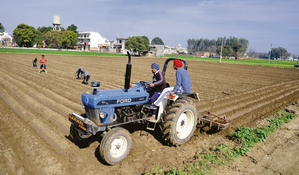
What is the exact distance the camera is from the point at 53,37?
68000 mm

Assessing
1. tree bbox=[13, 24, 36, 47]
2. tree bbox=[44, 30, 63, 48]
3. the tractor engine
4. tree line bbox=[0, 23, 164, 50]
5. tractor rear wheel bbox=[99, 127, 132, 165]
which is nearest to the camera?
tractor rear wheel bbox=[99, 127, 132, 165]

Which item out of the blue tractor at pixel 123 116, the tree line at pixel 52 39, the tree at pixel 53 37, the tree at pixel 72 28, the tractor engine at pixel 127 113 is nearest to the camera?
the blue tractor at pixel 123 116

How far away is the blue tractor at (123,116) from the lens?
13.4ft

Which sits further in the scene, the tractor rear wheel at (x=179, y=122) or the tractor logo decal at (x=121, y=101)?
the tractor rear wheel at (x=179, y=122)

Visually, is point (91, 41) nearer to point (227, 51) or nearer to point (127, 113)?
point (227, 51)

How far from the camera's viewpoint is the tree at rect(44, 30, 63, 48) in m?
67.5

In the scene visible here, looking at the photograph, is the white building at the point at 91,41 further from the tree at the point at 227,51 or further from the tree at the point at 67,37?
the tree at the point at 227,51

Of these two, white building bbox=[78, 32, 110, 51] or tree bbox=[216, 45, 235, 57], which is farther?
white building bbox=[78, 32, 110, 51]

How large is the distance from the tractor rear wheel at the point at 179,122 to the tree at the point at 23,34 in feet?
219

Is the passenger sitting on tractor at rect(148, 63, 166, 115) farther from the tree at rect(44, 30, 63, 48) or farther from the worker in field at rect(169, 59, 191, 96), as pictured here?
the tree at rect(44, 30, 63, 48)

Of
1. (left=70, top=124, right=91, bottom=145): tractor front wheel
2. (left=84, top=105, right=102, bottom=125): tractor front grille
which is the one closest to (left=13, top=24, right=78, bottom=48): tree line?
(left=70, top=124, right=91, bottom=145): tractor front wheel

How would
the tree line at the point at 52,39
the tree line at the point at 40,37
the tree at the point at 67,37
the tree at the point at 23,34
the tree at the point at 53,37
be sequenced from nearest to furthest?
the tree at the point at 23,34, the tree line at the point at 52,39, the tree line at the point at 40,37, the tree at the point at 67,37, the tree at the point at 53,37

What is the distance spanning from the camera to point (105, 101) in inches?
166

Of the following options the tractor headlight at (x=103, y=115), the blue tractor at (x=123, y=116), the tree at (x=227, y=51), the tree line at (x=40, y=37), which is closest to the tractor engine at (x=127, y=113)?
the blue tractor at (x=123, y=116)
